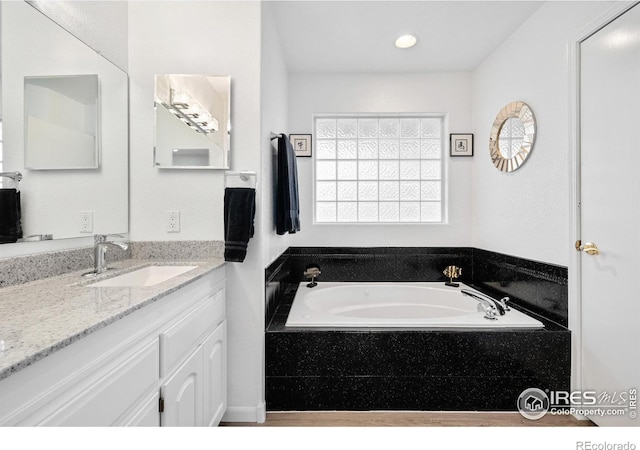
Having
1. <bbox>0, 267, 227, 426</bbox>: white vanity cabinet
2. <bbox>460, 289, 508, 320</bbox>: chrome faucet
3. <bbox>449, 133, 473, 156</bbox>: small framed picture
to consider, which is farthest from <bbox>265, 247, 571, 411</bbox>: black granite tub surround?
<bbox>449, 133, 473, 156</bbox>: small framed picture

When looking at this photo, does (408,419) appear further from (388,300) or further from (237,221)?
(237,221)

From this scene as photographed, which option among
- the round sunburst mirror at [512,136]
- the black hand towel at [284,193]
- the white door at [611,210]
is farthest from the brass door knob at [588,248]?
the black hand towel at [284,193]

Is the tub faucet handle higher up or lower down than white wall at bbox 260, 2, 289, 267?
lower down

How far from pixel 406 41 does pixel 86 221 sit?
2.51m

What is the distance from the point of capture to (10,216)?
1.22 m

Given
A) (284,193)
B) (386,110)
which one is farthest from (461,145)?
(284,193)

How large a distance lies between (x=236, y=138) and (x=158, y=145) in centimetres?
47

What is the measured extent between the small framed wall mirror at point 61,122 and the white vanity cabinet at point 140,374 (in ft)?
2.77

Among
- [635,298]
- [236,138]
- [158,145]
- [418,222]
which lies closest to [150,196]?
[158,145]

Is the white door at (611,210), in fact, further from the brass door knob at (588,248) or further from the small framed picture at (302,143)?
the small framed picture at (302,143)

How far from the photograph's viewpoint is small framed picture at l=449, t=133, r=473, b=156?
119 inches

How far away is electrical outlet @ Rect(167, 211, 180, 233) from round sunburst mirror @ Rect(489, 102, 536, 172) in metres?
2.38

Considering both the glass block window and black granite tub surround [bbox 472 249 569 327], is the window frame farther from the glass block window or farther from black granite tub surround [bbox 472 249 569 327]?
black granite tub surround [bbox 472 249 569 327]

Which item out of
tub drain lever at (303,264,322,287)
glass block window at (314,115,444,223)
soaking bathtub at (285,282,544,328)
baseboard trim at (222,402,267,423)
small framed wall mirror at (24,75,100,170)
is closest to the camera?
small framed wall mirror at (24,75,100,170)
